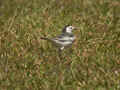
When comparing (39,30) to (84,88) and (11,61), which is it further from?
(84,88)

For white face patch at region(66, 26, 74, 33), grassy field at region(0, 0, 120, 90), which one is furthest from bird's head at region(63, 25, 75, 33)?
grassy field at region(0, 0, 120, 90)

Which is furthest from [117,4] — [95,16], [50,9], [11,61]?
[11,61]

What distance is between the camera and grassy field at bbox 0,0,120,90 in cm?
782

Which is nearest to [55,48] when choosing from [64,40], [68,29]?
[64,40]

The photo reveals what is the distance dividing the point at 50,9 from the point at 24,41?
2.36m

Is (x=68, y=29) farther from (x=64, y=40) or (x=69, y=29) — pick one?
(x=64, y=40)

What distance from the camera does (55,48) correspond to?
369 inches

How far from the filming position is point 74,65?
8.30m

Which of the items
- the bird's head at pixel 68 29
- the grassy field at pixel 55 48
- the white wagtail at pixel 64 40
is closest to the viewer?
the grassy field at pixel 55 48

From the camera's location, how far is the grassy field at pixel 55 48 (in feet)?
25.7

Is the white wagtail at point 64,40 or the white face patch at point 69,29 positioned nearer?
the white wagtail at point 64,40

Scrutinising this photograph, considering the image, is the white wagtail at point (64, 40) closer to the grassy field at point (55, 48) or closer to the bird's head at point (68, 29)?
the bird's head at point (68, 29)

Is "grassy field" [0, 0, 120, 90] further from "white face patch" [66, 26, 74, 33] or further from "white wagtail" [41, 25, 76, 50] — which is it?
"white face patch" [66, 26, 74, 33]

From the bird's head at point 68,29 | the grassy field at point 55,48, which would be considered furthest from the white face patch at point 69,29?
the grassy field at point 55,48
